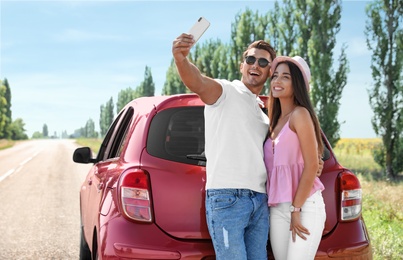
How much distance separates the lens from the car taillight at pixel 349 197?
3689mm

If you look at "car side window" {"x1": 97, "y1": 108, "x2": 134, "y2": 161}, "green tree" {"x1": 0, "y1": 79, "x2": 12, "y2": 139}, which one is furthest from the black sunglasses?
"green tree" {"x1": 0, "y1": 79, "x2": 12, "y2": 139}

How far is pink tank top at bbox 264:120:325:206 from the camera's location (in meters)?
3.19

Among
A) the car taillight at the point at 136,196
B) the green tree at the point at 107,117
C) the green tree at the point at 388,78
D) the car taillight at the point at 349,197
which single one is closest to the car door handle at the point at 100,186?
the car taillight at the point at 136,196

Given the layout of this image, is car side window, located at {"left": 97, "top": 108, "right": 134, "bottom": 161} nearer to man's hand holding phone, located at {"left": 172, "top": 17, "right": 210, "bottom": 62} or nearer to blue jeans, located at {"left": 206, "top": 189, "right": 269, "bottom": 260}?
blue jeans, located at {"left": 206, "top": 189, "right": 269, "bottom": 260}

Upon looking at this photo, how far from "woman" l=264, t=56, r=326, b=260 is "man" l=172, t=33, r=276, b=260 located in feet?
0.24

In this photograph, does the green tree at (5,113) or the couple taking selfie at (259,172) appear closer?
the couple taking selfie at (259,172)

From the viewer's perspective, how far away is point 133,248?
3383 mm

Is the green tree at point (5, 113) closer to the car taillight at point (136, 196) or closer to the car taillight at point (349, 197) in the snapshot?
the car taillight at point (136, 196)

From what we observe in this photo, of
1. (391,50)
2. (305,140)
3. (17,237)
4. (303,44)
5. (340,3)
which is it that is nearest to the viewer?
(305,140)

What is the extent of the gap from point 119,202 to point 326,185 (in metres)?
1.21

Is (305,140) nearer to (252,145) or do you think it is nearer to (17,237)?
(252,145)

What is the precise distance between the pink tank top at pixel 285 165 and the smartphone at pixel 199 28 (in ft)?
2.22

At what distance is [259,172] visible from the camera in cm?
320

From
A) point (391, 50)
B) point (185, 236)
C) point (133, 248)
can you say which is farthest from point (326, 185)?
point (391, 50)
